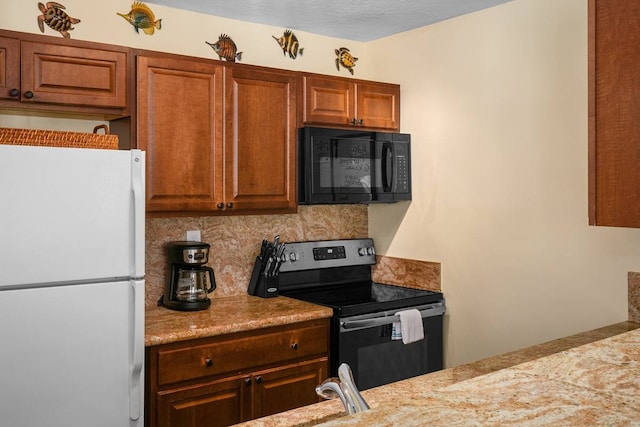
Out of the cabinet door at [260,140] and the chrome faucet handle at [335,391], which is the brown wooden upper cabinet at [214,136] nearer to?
the cabinet door at [260,140]

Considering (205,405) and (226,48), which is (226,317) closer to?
(205,405)

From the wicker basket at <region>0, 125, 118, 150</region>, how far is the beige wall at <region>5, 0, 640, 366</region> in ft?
1.69

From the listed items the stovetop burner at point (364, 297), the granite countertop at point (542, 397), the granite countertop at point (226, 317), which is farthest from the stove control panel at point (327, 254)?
the granite countertop at point (542, 397)

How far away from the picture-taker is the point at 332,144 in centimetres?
339

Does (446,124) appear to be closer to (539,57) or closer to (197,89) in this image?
(539,57)

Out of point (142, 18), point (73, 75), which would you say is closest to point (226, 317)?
point (73, 75)

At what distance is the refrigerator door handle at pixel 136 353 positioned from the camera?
242 centimetres

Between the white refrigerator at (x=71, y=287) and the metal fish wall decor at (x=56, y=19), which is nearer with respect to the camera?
the white refrigerator at (x=71, y=287)

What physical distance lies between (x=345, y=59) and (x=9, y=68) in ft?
6.64

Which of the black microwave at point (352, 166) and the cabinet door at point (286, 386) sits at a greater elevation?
the black microwave at point (352, 166)

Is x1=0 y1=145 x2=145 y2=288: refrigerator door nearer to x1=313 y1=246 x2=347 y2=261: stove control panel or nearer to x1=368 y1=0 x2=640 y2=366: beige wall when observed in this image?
x1=313 y1=246 x2=347 y2=261: stove control panel

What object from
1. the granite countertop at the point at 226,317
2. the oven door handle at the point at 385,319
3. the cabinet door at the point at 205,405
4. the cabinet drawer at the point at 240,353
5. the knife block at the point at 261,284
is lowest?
the cabinet door at the point at 205,405

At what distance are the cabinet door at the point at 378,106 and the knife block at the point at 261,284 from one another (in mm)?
1012

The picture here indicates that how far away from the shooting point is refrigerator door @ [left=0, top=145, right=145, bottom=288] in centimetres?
218
